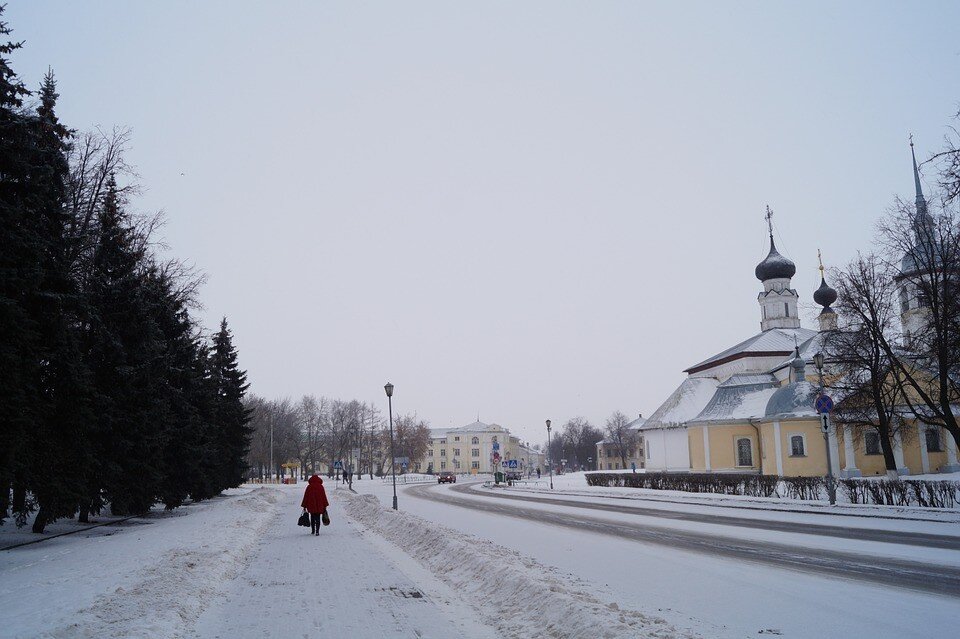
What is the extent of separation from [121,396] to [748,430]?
40236 millimetres

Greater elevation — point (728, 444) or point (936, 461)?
point (728, 444)

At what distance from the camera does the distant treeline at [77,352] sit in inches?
596

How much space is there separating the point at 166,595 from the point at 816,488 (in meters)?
25.1

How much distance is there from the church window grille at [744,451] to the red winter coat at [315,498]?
1417 inches

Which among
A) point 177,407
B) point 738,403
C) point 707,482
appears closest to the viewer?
point 177,407

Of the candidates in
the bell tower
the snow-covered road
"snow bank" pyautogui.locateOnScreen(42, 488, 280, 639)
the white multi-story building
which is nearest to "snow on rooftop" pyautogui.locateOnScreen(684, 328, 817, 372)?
the bell tower

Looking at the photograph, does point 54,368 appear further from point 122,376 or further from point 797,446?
point 797,446

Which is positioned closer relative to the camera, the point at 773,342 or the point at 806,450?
the point at 806,450

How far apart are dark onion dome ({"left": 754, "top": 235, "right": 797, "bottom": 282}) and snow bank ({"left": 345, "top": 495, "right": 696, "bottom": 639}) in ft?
162

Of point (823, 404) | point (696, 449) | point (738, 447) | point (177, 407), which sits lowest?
point (696, 449)

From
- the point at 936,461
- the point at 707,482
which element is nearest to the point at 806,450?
the point at 936,461

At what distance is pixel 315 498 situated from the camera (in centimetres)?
2019

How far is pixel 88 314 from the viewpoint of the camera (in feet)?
61.2

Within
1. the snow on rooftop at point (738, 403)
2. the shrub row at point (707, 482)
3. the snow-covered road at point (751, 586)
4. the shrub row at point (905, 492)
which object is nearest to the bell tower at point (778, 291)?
the snow on rooftop at point (738, 403)
